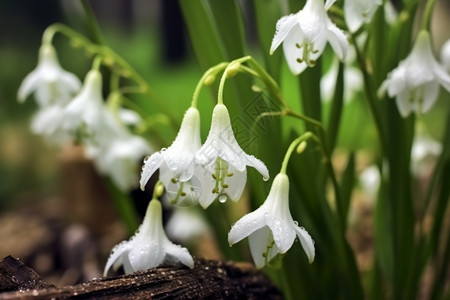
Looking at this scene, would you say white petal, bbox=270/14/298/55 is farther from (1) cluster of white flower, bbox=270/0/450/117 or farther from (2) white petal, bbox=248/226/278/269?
(2) white petal, bbox=248/226/278/269

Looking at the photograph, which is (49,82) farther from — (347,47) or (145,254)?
(347,47)

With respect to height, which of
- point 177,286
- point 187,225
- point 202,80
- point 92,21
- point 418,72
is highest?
point 92,21

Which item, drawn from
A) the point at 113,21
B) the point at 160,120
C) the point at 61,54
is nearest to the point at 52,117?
the point at 160,120

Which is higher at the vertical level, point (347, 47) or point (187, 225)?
point (347, 47)

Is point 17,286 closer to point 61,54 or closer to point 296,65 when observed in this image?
point 296,65

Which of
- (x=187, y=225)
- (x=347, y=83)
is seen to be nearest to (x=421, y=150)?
(x=347, y=83)

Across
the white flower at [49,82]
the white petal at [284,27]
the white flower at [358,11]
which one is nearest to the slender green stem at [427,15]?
the white flower at [358,11]
